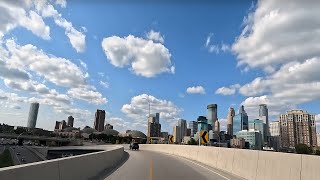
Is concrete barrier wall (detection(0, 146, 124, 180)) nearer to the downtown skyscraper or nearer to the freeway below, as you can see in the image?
the freeway below

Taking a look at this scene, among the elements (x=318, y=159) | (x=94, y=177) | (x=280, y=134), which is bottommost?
(x=94, y=177)

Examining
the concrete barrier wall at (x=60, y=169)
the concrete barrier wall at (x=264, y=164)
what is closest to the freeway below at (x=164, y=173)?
the concrete barrier wall at (x=264, y=164)

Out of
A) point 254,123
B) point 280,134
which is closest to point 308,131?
point 280,134

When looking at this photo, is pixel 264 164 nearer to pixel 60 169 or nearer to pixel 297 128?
pixel 60 169

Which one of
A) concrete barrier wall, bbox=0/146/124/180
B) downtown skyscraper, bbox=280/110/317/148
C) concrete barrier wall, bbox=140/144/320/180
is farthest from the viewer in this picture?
downtown skyscraper, bbox=280/110/317/148

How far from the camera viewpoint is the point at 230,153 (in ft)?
74.5

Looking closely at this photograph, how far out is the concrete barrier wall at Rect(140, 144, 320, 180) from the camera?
11617mm

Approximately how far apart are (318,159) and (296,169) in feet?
4.53

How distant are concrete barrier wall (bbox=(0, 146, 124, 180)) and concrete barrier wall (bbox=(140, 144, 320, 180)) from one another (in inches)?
278

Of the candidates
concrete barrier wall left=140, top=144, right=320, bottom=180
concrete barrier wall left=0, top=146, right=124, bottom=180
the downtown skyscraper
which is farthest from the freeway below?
the downtown skyscraper

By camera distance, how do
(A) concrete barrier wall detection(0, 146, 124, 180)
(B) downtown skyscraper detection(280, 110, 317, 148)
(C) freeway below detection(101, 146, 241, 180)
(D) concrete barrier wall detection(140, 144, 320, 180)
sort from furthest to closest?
1. (B) downtown skyscraper detection(280, 110, 317, 148)
2. (C) freeway below detection(101, 146, 241, 180)
3. (D) concrete barrier wall detection(140, 144, 320, 180)
4. (A) concrete barrier wall detection(0, 146, 124, 180)

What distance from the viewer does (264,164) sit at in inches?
610

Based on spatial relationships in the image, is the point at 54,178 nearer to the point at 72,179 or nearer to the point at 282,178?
the point at 72,179

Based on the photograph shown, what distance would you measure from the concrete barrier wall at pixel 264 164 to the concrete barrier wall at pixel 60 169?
707cm
